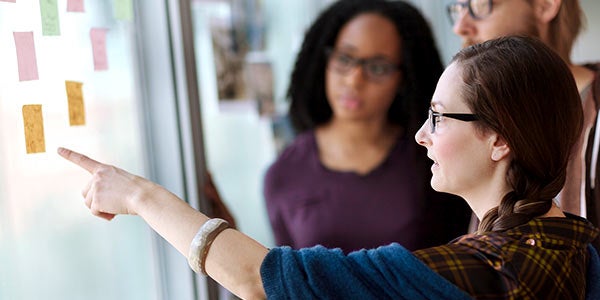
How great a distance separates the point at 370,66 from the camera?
2.21 meters

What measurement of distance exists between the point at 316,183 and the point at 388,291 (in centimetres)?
131

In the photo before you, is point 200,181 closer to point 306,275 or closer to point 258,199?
point 306,275

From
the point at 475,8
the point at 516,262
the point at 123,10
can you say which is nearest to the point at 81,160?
the point at 123,10

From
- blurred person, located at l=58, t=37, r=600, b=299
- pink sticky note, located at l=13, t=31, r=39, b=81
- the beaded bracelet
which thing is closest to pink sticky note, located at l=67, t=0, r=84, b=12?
pink sticky note, located at l=13, t=31, r=39, b=81

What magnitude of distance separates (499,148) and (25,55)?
2.57 ft

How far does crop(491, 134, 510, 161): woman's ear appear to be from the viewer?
104 cm

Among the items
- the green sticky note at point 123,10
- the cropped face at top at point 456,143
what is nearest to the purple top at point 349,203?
the green sticky note at point 123,10

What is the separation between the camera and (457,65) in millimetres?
1083

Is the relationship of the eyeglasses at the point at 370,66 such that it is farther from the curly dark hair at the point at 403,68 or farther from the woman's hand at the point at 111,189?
the woman's hand at the point at 111,189

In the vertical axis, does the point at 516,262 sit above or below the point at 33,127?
below

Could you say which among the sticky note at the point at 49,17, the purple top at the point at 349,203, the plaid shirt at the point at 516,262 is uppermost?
the sticky note at the point at 49,17

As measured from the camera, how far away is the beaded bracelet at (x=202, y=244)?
1.02 m

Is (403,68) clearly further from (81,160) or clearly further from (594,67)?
(81,160)

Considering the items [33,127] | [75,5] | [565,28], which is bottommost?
[33,127]
